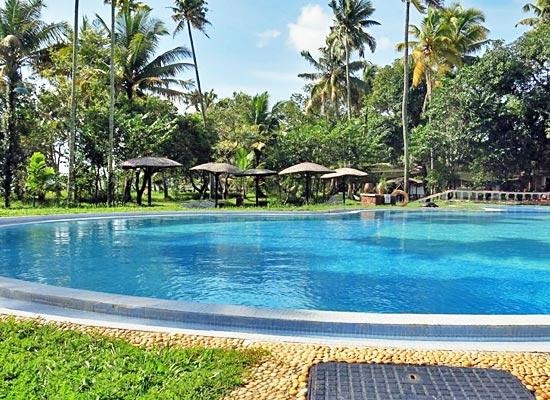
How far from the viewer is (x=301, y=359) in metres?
3.54

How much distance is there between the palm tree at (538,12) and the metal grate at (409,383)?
33.7 m

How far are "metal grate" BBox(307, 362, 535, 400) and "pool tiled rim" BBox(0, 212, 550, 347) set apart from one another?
86 centimetres

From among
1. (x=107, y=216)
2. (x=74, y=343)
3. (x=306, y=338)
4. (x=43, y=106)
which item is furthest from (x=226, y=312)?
(x=43, y=106)

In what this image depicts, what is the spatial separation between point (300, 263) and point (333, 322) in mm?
4947

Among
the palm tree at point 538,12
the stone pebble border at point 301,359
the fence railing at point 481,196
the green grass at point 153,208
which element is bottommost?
the stone pebble border at point 301,359

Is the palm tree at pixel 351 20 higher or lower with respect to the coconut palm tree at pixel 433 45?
higher

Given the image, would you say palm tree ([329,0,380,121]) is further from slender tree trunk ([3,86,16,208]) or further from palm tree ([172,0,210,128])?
slender tree trunk ([3,86,16,208])

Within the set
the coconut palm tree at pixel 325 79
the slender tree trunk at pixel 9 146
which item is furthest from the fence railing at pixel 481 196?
the slender tree trunk at pixel 9 146

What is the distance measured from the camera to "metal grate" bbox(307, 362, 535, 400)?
9.48 feet

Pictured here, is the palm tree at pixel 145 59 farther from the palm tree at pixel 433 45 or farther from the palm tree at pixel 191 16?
the palm tree at pixel 433 45

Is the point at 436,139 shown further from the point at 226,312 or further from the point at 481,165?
the point at 226,312

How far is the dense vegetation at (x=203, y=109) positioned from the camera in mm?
23125

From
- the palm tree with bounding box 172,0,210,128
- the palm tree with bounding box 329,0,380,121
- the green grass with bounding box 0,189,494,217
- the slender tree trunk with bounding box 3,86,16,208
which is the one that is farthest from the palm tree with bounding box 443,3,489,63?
the slender tree trunk with bounding box 3,86,16,208

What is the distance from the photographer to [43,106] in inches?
979
